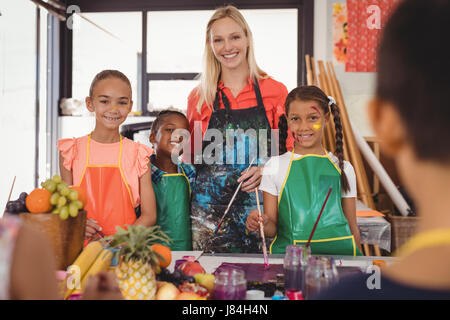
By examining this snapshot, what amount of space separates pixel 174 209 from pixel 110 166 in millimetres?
460

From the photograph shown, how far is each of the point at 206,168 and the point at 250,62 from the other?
606 mm

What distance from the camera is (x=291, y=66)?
4121 millimetres

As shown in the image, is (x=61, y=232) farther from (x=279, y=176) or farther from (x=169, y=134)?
(x=169, y=134)

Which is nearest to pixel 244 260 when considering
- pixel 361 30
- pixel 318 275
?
pixel 318 275

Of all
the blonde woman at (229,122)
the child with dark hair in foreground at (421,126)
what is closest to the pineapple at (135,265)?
the child with dark hair in foreground at (421,126)

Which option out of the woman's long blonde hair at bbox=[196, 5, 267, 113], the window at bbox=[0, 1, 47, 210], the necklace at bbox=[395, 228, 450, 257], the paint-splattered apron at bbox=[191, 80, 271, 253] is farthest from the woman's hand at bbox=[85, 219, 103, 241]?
the window at bbox=[0, 1, 47, 210]

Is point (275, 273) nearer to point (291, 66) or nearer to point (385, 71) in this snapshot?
point (385, 71)

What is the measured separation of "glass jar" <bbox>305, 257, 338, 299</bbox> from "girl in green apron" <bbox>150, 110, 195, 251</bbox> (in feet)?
3.52

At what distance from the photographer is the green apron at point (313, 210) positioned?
162 centimetres

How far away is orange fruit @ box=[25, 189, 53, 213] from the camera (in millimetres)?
1032

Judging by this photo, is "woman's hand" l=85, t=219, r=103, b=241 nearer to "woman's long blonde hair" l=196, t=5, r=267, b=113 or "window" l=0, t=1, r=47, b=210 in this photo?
"woman's long blonde hair" l=196, t=5, r=267, b=113

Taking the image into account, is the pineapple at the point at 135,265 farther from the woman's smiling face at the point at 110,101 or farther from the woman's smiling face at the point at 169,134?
the woman's smiling face at the point at 169,134

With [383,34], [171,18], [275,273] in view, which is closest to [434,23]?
[383,34]

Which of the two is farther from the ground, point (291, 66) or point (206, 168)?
point (291, 66)
